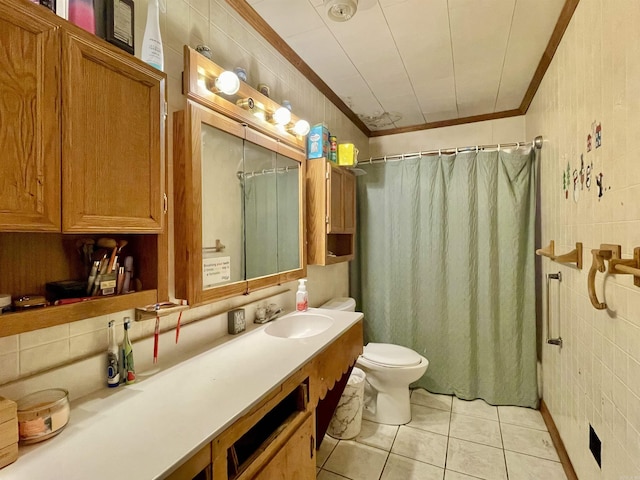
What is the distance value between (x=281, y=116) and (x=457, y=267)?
68.2 inches

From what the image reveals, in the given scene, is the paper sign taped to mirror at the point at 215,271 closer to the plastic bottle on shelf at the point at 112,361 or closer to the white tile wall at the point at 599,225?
the plastic bottle on shelf at the point at 112,361

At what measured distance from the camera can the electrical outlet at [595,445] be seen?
4.14ft

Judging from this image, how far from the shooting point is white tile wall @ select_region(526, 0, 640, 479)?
1003mm

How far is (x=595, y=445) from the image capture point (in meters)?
1.31

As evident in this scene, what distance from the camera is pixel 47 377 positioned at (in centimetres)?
88

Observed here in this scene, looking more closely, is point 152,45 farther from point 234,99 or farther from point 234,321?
point 234,321

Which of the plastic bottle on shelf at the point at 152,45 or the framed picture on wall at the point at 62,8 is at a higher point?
the plastic bottle on shelf at the point at 152,45

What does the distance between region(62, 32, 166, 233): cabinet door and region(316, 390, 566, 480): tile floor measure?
1663mm

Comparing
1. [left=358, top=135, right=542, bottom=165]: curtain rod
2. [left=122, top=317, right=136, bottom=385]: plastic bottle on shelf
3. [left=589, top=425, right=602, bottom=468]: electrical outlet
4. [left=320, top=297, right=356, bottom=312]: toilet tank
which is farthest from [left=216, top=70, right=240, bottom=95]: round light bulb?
[left=589, top=425, right=602, bottom=468]: electrical outlet

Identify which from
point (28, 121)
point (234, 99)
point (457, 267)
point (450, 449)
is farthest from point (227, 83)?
point (450, 449)

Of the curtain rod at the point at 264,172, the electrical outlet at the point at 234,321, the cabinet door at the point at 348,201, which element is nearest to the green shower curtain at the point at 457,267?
the cabinet door at the point at 348,201

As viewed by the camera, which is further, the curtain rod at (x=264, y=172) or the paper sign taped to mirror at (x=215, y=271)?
the curtain rod at (x=264, y=172)

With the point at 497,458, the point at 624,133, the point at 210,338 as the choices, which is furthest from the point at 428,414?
the point at 624,133

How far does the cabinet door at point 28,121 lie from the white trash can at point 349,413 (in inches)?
68.3
